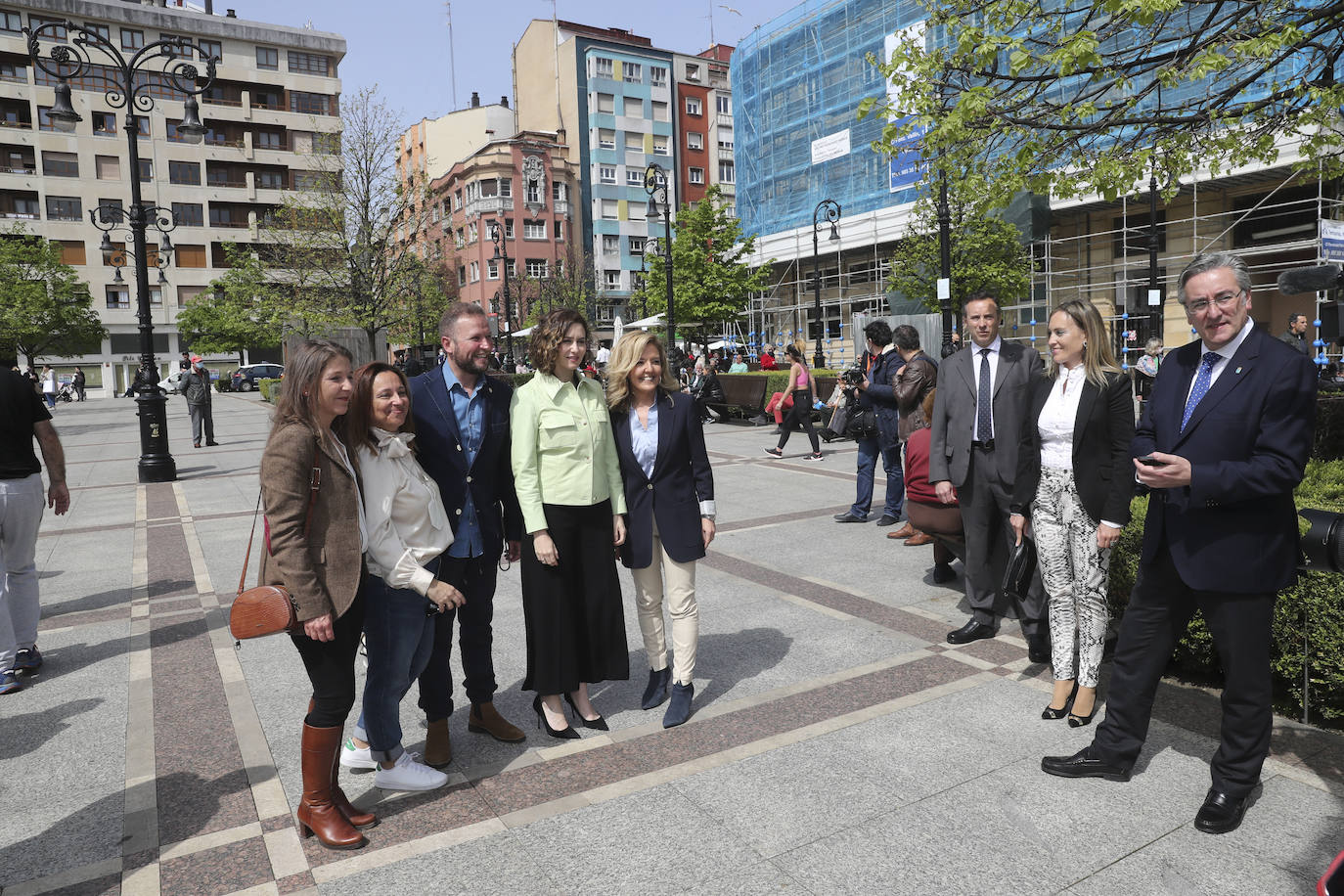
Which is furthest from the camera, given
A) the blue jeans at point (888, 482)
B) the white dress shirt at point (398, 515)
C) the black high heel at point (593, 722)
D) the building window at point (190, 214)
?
the building window at point (190, 214)

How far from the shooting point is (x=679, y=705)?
4.18m

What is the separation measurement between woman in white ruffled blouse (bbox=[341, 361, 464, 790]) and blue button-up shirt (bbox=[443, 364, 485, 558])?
0.62ft

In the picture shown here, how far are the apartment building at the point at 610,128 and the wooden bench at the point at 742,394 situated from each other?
46.6 metres

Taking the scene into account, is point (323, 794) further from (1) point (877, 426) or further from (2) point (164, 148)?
(2) point (164, 148)

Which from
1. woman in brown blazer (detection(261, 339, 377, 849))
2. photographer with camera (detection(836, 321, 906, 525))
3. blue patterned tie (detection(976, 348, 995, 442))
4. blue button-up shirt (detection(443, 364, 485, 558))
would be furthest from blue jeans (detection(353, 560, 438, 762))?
photographer with camera (detection(836, 321, 906, 525))

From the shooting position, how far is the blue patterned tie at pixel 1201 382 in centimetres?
320

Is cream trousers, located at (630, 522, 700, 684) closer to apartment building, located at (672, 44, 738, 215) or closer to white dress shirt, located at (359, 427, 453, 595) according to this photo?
white dress shirt, located at (359, 427, 453, 595)

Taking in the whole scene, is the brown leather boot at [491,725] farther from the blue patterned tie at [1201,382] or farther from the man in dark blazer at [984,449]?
the blue patterned tie at [1201,382]

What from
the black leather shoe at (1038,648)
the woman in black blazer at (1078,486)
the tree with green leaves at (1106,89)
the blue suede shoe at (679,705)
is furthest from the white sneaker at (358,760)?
the tree with green leaves at (1106,89)

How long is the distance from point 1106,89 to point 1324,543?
4.34 meters

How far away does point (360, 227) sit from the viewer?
26469 mm

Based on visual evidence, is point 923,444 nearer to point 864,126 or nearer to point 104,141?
point 864,126

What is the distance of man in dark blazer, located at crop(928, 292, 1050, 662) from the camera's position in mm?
4781

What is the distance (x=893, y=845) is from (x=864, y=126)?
3517 cm
